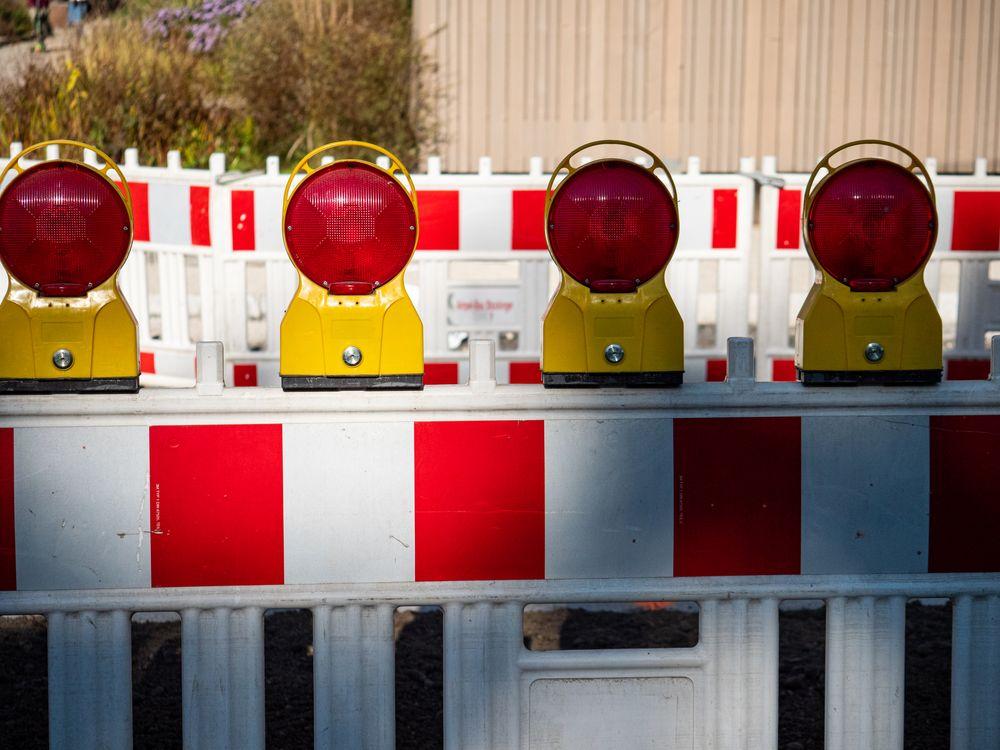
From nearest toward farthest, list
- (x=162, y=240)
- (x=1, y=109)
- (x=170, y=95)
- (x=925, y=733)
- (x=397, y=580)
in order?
(x=397, y=580), (x=925, y=733), (x=162, y=240), (x=1, y=109), (x=170, y=95)

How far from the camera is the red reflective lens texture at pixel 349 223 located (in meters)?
3.30

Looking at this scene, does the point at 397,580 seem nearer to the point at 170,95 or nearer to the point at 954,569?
the point at 954,569

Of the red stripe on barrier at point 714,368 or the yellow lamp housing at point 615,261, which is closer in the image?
the yellow lamp housing at point 615,261

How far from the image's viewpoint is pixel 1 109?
1438 cm

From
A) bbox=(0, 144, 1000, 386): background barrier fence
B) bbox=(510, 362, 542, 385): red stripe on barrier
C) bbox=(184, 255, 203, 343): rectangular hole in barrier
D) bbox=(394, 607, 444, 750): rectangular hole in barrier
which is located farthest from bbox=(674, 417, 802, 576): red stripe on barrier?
bbox=(184, 255, 203, 343): rectangular hole in barrier

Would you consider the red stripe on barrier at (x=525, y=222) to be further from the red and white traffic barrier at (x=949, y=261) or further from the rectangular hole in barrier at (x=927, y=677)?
the rectangular hole in barrier at (x=927, y=677)

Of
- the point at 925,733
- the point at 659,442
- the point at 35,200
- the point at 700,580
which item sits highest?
the point at 35,200

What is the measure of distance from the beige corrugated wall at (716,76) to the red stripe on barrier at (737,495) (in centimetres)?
1478

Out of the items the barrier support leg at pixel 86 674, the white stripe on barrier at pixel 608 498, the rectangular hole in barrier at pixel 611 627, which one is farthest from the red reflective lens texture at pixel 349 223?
the rectangular hole in barrier at pixel 611 627

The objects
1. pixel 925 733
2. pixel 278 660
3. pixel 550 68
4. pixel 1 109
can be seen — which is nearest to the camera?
pixel 925 733

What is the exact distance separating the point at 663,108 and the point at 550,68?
135cm

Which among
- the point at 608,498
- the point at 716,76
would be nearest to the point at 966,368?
the point at 608,498

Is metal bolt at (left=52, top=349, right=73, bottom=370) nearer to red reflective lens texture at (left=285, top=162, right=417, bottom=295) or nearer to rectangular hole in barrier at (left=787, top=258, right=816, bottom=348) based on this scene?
red reflective lens texture at (left=285, top=162, right=417, bottom=295)

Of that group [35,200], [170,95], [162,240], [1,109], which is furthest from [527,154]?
[35,200]
